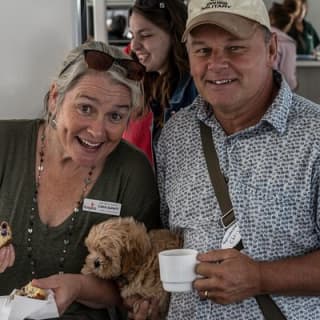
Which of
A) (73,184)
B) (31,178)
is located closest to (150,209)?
(73,184)

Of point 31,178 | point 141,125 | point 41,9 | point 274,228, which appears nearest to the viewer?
point 274,228

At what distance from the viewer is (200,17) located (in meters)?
1.50

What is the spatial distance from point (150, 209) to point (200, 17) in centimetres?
56

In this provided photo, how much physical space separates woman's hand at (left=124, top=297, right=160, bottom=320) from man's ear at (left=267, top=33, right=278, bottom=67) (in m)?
0.70

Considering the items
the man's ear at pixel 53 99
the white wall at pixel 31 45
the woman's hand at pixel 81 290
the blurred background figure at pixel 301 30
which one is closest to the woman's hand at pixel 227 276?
the woman's hand at pixel 81 290

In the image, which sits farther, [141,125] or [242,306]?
[141,125]

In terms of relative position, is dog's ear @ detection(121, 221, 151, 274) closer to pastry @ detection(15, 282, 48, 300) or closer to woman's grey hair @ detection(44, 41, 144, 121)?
pastry @ detection(15, 282, 48, 300)

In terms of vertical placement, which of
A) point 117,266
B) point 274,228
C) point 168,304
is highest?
point 274,228

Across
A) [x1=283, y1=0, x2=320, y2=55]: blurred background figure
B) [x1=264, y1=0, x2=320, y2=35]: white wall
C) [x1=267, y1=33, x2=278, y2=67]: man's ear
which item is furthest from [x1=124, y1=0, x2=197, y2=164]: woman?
[x1=264, y1=0, x2=320, y2=35]: white wall

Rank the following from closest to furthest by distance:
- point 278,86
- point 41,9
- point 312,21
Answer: point 278,86 < point 41,9 < point 312,21

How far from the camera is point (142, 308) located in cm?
155

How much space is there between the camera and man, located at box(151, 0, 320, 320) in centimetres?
139

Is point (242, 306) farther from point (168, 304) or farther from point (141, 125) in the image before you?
point (141, 125)

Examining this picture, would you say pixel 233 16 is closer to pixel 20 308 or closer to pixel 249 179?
pixel 249 179
